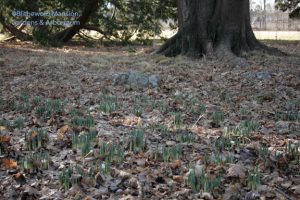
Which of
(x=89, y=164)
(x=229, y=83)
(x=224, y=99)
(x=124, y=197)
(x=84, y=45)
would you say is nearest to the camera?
(x=124, y=197)

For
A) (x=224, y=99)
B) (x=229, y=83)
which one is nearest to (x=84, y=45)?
(x=229, y=83)

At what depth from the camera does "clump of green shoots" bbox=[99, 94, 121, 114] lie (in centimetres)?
651

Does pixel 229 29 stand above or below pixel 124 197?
above

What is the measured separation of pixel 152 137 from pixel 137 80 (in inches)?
145

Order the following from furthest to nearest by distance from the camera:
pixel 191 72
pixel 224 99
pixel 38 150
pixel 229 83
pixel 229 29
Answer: pixel 229 29
pixel 191 72
pixel 229 83
pixel 224 99
pixel 38 150

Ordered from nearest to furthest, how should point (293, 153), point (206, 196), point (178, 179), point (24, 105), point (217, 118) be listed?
Result: point (206, 196)
point (178, 179)
point (293, 153)
point (217, 118)
point (24, 105)

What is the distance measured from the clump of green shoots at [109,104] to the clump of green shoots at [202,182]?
2864 millimetres

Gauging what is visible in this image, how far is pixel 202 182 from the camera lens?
3701 millimetres

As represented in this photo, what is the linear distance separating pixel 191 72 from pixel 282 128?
15.2 feet

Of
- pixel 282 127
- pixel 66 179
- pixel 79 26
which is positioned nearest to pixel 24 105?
pixel 66 179

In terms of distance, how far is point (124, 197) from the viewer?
3.59m

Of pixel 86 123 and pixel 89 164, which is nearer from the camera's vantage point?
pixel 89 164

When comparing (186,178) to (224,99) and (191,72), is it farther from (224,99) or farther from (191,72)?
(191,72)

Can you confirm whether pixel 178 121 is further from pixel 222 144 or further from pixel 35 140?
pixel 35 140
